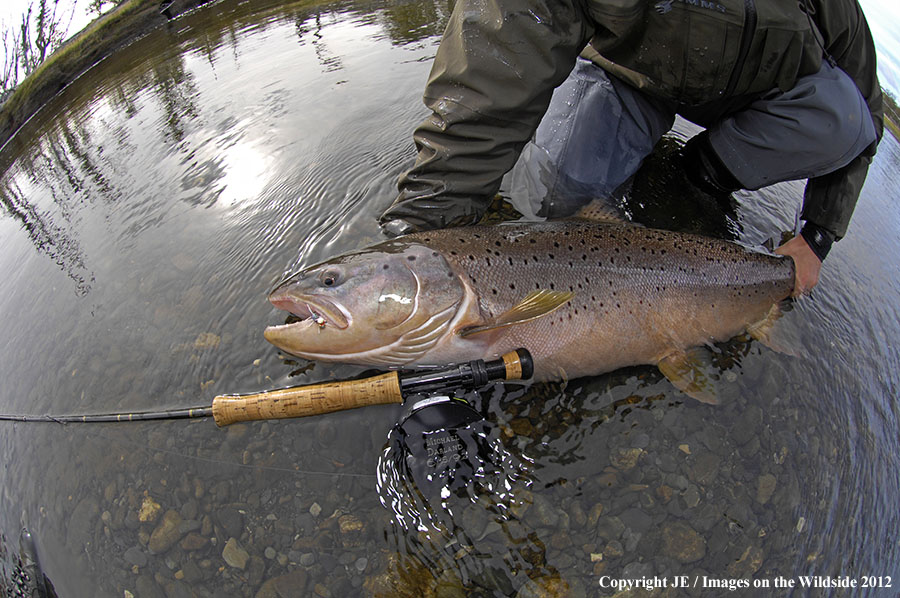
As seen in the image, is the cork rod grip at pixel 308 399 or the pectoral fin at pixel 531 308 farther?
the pectoral fin at pixel 531 308

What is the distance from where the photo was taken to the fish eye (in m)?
2.60

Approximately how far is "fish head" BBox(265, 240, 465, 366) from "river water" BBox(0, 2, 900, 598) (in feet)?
1.00

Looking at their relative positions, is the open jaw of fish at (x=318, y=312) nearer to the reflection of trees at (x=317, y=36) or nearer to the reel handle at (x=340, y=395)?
the reel handle at (x=340, y=395)

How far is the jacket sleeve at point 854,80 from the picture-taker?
288 centimetres

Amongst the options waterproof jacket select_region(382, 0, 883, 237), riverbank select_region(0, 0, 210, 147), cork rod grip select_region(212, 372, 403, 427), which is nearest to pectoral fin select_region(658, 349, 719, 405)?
waterproof jacket select_region(382, 0, 883, 237)

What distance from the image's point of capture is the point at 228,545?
2.34 m

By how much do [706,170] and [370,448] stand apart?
3.18m

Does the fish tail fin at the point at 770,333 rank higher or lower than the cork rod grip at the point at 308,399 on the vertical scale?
lower

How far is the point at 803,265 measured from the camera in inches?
130

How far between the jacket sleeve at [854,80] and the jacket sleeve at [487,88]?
1.52 meters

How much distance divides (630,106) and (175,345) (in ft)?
11.2

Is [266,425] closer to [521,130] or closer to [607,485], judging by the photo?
[607,485]

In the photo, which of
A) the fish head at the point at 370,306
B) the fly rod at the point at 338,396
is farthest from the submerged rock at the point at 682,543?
the fish head at the point at 370,306

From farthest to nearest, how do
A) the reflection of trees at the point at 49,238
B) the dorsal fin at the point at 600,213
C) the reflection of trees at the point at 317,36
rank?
the reflection of trees at the point at 317,36
the reflection of trees at the point at 49,238
the dorsal fin at the point at 600,213
